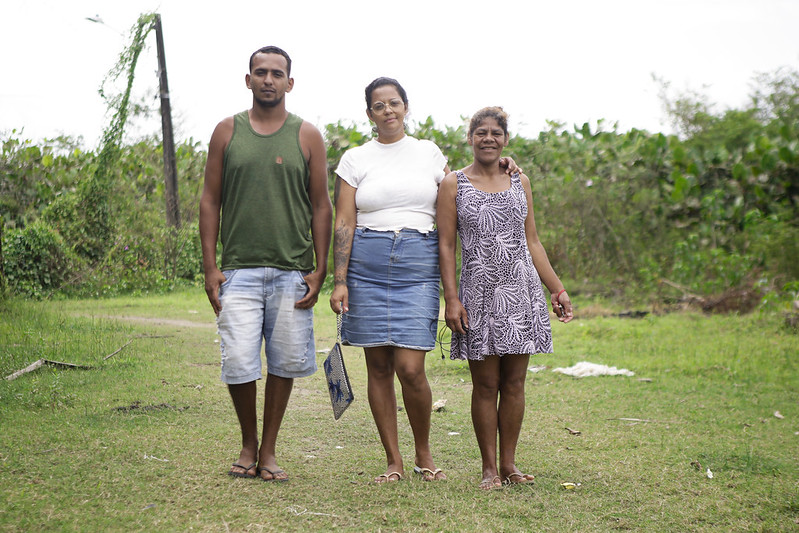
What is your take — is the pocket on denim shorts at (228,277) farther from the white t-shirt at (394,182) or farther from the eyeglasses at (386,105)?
the eyeglasses at (386,105)

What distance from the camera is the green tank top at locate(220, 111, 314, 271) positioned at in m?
3.65

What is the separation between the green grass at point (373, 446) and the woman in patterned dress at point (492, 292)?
33 centimetres

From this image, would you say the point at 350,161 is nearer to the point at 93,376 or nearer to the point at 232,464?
the point at 232,464

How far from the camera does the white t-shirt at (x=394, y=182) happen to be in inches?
148

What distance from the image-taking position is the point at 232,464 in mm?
3865

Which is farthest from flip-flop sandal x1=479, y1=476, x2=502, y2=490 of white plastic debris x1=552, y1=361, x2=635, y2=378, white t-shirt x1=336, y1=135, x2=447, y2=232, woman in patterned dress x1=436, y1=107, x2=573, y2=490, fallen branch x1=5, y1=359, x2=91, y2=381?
fallen branch x1=5, y1=359, x2=91, y2=381

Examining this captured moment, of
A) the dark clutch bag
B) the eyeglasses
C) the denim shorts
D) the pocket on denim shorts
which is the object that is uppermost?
the eyeglasses

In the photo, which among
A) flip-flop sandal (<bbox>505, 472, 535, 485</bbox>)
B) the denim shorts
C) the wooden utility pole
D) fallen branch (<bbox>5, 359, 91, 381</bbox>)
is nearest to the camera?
the denim shorts

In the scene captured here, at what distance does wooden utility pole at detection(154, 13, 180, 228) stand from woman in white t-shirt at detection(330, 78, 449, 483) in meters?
12.3

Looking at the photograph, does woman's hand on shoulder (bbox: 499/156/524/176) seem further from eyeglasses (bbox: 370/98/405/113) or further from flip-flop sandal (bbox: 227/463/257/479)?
flip-flop sandal (bbox: 227/463/257/479)

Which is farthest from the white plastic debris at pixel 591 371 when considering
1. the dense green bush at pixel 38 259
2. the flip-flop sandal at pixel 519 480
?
the dense green bush at pixel 38 259

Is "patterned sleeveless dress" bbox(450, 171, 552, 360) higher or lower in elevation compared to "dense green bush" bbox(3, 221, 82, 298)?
higher

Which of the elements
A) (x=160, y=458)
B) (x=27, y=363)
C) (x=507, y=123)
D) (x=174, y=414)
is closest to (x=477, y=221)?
(x=507, y=123)

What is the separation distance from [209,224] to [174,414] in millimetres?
1765
